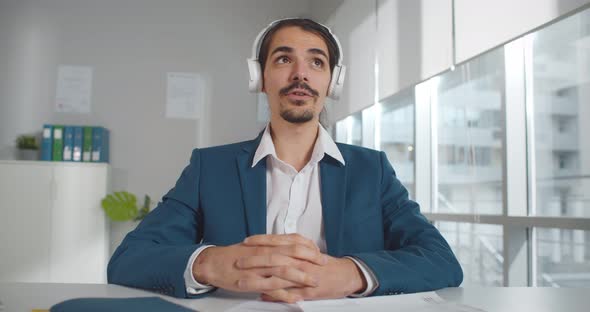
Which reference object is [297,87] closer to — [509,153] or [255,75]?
[255,75]

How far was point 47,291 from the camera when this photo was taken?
0.98m

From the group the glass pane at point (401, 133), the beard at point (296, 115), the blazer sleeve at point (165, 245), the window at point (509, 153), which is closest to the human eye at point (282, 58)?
the beard at point (296, 115)

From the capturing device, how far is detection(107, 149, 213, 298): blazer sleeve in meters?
1.02

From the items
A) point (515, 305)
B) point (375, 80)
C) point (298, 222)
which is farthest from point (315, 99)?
point (375, 80)

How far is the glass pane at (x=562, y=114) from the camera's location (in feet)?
7.92

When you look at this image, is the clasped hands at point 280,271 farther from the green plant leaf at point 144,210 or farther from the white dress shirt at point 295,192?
the green plant leaf at point 144,210

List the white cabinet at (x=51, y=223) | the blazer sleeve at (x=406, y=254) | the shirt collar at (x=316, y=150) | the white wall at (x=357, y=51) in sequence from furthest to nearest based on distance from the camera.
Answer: the white cabinet at (x=51, y=223) → the white wall at (x=357, y=51) → the shirt collar at (x=316, y=150) → the blazer sleeve at (x=406, y=254)

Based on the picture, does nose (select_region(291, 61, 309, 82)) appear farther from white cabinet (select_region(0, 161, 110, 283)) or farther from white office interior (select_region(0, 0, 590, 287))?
white cabinet (select_region(0, 161, 110, 283))

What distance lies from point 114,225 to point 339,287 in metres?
4.33

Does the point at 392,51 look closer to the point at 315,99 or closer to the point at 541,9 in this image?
the point at 541,9

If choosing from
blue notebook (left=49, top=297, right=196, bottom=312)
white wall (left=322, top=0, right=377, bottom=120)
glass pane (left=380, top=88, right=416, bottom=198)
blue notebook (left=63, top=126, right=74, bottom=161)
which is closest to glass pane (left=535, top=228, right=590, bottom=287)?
glass pane (left=380, top=88, right=416, bottom=198)

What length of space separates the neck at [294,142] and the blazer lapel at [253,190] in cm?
8

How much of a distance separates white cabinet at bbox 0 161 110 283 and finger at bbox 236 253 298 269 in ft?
12.3

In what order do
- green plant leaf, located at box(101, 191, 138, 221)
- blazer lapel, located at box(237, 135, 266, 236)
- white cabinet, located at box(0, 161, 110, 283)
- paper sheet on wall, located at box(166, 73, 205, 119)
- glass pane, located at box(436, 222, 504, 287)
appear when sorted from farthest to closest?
paper sheet on wall, located at box(166, 73, 205, 119) → green plant leaf, located at box(101, 191, 138, 221) → white cabinet, located at box(0, 161, 110, 283) → glass pane, located at box(436, 222, 504, 287) → blazer lapel, located at box(237, 135, 266, 236)
